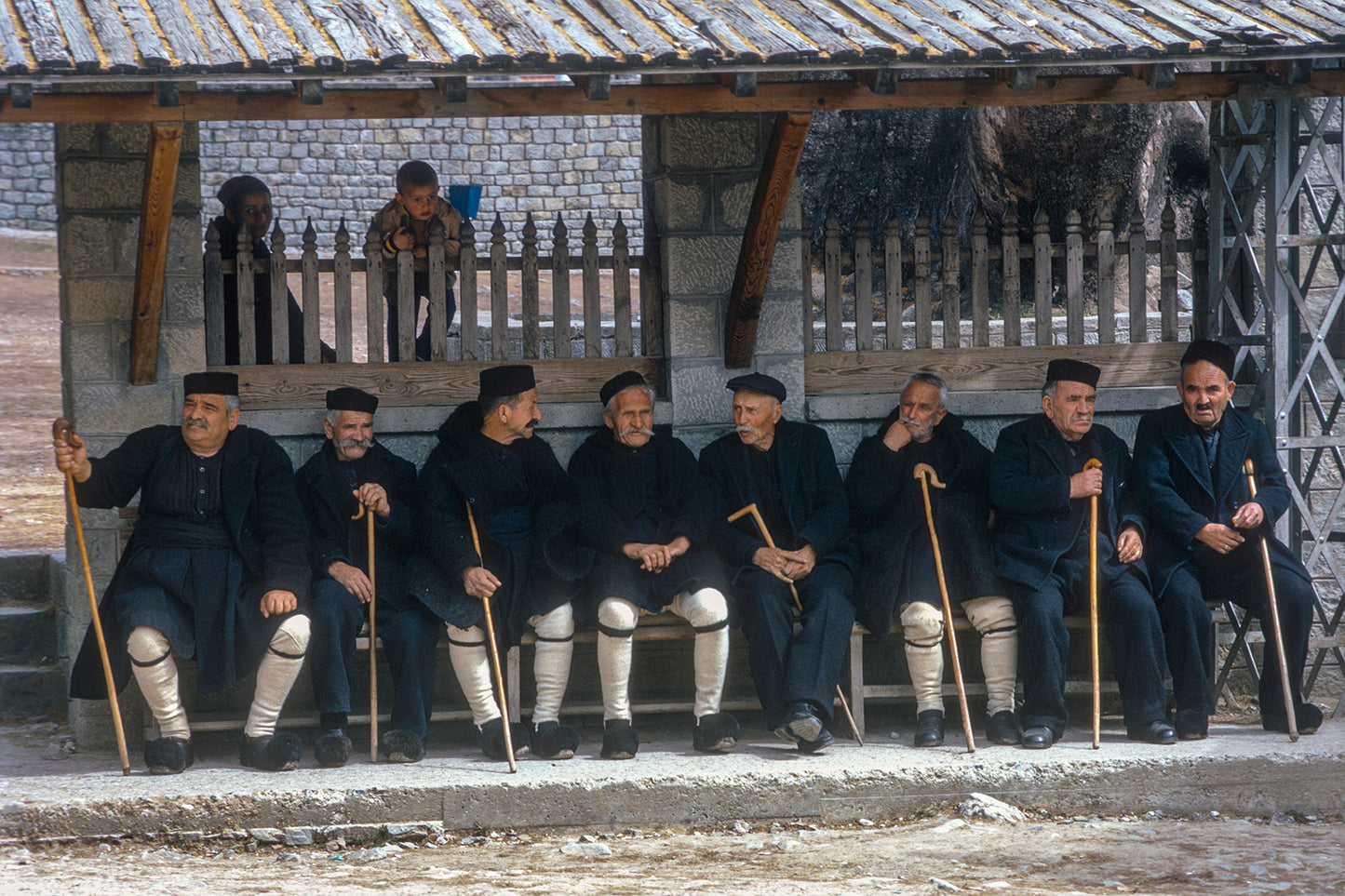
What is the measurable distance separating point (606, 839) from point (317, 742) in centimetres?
122

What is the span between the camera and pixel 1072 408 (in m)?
6.11

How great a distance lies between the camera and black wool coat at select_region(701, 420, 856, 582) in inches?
238

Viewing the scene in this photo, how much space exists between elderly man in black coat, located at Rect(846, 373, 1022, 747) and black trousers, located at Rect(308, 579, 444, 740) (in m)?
1.78

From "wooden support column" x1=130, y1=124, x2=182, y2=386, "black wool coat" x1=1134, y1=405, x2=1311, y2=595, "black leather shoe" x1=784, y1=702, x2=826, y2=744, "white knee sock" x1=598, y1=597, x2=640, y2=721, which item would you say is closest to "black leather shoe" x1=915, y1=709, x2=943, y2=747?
"black leather shoe" x1=784, y1=702, x2=826, y2=744

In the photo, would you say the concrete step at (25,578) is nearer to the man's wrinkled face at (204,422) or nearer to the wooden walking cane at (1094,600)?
the man's wrinkled face at (204,422)

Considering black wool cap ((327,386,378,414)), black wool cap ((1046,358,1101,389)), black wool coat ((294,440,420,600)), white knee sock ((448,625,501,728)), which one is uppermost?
black wool cap ((1046,358,1101,389))

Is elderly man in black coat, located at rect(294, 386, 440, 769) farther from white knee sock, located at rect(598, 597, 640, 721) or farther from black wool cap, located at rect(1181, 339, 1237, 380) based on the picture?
black wool cap, located at rect(1181, 339, 1237, 380)

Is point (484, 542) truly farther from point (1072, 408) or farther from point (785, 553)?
point (1072, 408)

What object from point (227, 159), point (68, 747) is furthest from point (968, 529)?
point (227, 159)

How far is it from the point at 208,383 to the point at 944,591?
3069mm

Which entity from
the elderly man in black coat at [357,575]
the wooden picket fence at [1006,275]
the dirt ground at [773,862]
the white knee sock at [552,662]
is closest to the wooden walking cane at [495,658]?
the white knee sock at [552,662]

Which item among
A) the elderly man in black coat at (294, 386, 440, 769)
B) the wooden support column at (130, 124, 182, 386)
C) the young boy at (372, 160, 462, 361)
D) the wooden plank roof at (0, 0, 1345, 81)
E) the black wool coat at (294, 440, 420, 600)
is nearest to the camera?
the wooden plank roof at (0, 0, 1345, 81)

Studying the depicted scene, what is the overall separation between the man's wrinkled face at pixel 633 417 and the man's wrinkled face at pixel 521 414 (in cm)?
34

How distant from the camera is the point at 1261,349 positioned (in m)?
6.78
